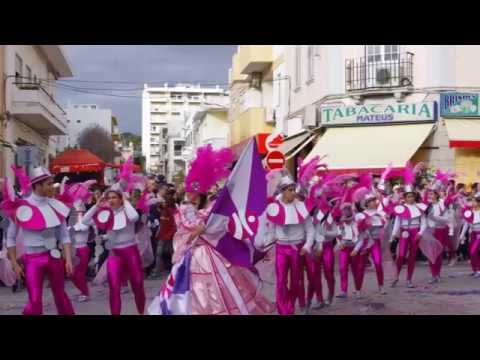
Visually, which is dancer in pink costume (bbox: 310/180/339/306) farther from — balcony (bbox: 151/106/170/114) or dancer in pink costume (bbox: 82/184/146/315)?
balcony (bbox: 151/106/170/114)

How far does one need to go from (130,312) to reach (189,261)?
2016 millimetres

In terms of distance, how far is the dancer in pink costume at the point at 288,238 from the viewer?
9383 mm

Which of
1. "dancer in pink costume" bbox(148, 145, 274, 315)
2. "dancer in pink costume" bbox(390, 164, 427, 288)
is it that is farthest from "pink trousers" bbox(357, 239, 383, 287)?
"dancer in pink costume" bbox(148, 145, 274, 315)

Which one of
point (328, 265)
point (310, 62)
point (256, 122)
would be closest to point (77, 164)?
point (310, 62)

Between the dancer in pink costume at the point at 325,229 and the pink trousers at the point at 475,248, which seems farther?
the pink trousers at the point at 475,248

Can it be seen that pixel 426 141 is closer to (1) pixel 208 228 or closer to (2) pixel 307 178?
(2) pixel 307 178

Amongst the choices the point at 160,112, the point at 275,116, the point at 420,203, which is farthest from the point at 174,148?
the point at 420,203

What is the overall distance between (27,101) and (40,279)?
68.3ft

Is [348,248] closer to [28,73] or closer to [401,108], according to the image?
[401,108]

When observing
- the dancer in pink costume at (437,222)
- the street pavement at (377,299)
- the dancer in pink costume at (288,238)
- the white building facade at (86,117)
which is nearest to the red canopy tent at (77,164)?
the street pavement at (377,299)

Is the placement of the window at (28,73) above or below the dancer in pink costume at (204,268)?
above

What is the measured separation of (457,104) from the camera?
22.5 m

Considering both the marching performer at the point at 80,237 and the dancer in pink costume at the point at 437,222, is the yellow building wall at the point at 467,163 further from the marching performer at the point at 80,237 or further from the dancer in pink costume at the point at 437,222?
the marching performer at the point at 80,237

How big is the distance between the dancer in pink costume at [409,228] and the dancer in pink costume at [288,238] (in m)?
3.73
